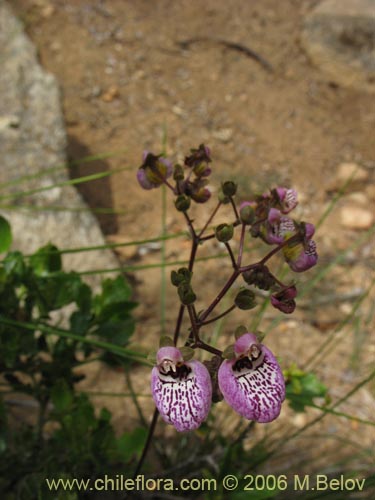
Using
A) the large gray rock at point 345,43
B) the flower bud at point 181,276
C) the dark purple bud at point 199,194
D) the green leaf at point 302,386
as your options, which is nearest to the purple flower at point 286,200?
the dark purple bud at point 199,194

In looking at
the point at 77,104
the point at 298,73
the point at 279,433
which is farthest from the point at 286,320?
the point at 298,73

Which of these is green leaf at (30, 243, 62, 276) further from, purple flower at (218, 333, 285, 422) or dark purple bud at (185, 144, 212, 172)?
purple flower at (218, 333, 285, 422)

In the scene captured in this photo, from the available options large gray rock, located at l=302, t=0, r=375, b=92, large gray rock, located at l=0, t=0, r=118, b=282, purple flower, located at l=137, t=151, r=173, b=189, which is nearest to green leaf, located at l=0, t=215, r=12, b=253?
purple flower, located at l=137, t=151, r=173, b=189

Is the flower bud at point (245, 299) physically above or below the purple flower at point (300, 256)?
below

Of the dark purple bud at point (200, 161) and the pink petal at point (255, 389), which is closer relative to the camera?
the pink petal at point (255, 389)

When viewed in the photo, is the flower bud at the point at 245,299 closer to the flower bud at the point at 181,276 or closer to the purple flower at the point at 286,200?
the flower bud at the point at 181,276
